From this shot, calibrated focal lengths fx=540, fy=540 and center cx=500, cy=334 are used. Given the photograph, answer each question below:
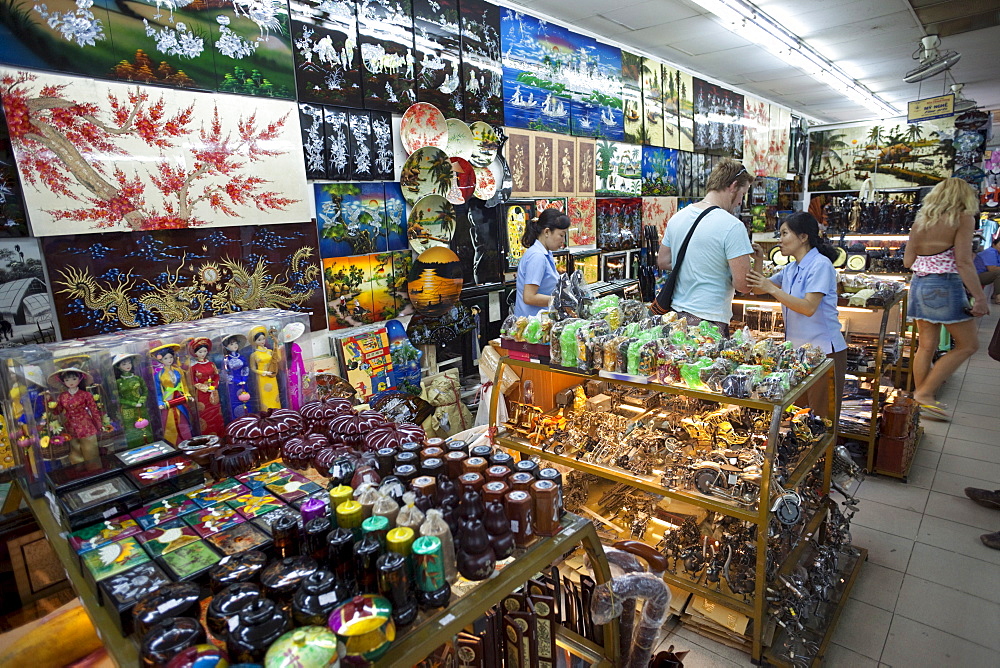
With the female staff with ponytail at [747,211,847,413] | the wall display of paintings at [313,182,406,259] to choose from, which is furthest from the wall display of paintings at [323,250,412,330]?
the female staff with ponytail at [747,211,847,413]

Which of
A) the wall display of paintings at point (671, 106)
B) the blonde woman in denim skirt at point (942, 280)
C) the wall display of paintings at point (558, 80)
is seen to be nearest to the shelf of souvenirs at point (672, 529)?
the blonde woman in denim skirt at point (942, 280)

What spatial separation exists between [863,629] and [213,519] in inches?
109

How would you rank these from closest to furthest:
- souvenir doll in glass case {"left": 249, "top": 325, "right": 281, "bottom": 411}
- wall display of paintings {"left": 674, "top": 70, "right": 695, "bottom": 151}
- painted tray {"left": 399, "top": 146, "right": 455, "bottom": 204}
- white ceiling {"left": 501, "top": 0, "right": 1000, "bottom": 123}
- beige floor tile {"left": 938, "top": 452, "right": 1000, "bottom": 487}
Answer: souvenir doll in glass case {"left": 249, "top": 325, "right": 281, "bottom": 411}, painted tray {"left": 399, "top": 146, "right": 455, "bottom": 204}, beige floor tile {"left": 938, "top": 452, "right": 1000, "bottom": 487}, white ceiling {"left": 501, "top": 0, "right": 1000, "bottom": 123}, wall display of paintings {"left": 674, "top": 70, "right": 695, "bottom": 151}

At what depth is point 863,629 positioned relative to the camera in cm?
247

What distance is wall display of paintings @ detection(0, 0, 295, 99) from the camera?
85.7 inches

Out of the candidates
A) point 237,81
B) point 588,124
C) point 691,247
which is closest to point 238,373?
point 237,81

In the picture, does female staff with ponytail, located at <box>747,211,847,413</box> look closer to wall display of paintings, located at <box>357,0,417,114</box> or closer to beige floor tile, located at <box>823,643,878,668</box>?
beige floor tile, located at <box>823,643,878,668</box>

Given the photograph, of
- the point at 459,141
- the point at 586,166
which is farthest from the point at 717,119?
the point at 459,141

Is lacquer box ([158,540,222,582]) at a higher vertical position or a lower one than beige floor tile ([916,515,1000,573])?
higher

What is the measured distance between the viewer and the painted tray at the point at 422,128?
3604 millimetres

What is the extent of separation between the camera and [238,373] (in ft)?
6.74

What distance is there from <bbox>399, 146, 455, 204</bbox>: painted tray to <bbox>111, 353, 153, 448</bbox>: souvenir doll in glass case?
222 centimetres

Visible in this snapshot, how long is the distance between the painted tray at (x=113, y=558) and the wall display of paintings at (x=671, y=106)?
6.47 meters

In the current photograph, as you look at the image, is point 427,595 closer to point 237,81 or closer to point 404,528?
point 404,528
